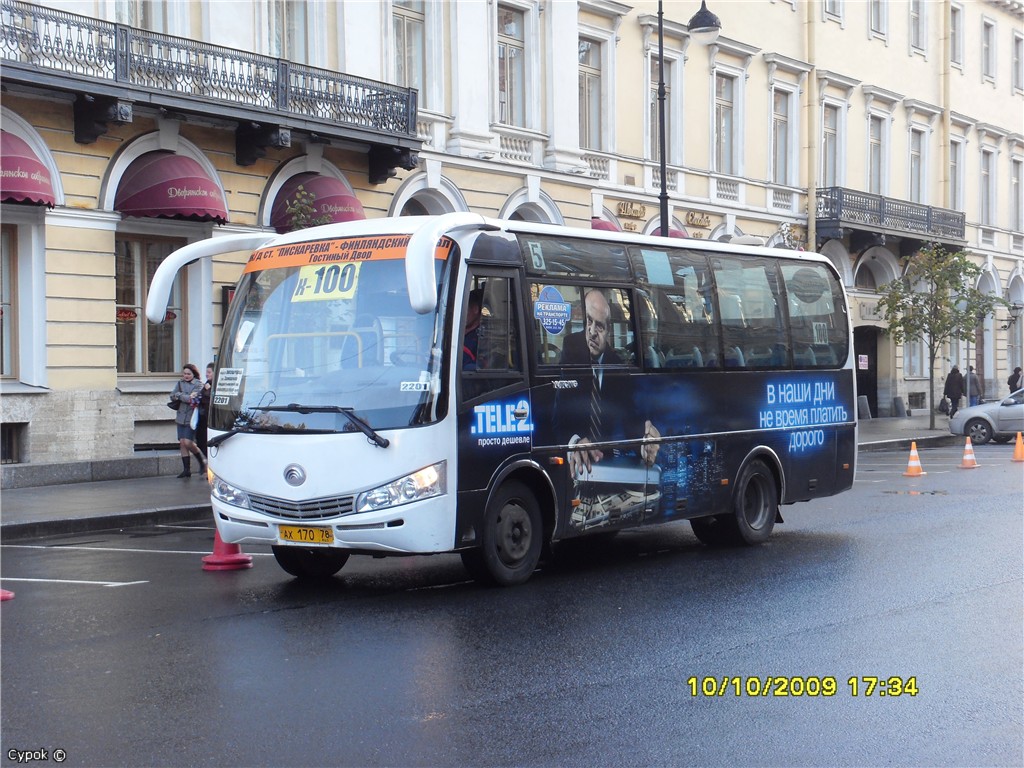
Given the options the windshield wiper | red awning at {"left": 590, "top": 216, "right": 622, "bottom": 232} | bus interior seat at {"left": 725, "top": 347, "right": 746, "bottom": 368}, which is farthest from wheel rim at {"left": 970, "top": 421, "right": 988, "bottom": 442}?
the windshield wiper

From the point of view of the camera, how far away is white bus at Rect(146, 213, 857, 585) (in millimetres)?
9578

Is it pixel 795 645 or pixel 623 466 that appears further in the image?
pixel 623 466

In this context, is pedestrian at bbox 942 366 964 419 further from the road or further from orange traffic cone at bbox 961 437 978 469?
the road

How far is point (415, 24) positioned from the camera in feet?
85.3

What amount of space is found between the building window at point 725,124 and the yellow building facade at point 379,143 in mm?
73

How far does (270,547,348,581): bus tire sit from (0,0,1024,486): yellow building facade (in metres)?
9.31

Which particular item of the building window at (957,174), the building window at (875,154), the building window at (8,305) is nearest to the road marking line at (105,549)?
the building window at (8,305)

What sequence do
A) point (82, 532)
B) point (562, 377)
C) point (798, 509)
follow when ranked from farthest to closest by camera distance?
point (798, 509) → point (82, 532) → point (562, 377)

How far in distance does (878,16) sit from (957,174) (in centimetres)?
748

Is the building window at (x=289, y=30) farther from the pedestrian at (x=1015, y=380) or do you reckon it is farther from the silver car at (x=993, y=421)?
the pedestrian at (x=1015, y=380)

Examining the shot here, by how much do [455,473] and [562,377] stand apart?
4.99ft

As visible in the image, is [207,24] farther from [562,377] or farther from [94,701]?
[94,701]

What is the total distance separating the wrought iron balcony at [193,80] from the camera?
62.0ft

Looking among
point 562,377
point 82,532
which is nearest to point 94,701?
point 562,377
